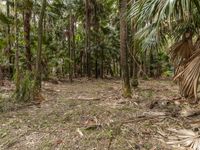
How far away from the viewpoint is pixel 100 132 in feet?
15.7

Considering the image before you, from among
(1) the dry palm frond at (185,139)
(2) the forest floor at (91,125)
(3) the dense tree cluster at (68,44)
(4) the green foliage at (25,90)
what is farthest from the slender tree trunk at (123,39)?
(1) the dry palm frond at (185,139)

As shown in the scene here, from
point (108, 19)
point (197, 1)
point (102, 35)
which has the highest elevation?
point (108, 19)

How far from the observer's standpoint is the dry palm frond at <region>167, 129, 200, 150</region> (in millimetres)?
4043

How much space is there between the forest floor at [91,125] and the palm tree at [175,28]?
0.86 meters

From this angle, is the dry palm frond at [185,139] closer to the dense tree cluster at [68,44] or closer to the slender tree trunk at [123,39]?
the dense tree cluster at [68,44]

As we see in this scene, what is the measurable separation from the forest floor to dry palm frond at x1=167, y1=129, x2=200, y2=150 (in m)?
0.15

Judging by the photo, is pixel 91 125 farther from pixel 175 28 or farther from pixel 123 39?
pixel 175 28

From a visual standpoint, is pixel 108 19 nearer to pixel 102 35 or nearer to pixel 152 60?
pixel 102 35

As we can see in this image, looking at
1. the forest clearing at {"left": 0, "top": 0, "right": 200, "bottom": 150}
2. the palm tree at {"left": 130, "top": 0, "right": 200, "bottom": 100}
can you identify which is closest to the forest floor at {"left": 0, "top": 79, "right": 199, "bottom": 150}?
the forest clearing at {"left": 0, "top": 0, "right": 200, "bottom": 150}

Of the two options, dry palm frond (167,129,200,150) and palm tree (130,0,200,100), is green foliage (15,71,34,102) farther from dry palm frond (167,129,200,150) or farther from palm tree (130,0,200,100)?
dry palm frond (167,129,200,150)

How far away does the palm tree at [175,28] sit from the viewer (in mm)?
3725

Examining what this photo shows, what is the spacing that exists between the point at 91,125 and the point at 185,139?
1617mm

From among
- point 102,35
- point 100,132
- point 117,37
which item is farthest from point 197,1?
point 117,37

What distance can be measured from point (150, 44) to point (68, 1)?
24.5 feet
